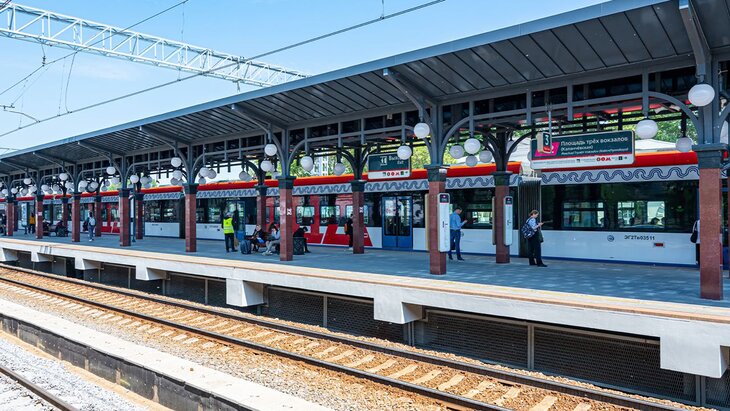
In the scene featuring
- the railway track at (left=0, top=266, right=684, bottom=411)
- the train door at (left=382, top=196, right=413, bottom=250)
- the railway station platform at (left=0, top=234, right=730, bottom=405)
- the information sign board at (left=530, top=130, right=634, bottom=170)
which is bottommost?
the railway track at (left=0, top=266, right=684, bottom=411)

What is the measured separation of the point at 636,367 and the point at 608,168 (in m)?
7.99

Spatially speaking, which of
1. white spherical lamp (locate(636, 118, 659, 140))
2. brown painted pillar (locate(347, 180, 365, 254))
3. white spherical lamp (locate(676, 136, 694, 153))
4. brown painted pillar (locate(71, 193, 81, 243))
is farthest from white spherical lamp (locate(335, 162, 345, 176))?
brown painted pillar (locate(71, 193, 81, 243))

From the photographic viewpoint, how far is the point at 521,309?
764cm

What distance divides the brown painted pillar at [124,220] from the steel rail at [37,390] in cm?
1395

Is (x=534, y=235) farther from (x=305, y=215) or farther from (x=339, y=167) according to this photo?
(x=305, y=215)

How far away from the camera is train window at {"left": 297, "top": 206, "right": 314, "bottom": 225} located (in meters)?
22.1

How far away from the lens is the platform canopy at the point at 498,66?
7.71m

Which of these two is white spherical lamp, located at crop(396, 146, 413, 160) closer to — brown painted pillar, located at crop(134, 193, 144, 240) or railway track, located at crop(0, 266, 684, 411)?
railway track, located at crop(0, 266, 684, 411)

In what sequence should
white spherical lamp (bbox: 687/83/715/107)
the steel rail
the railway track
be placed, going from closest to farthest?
the steel rail, the railway track, white spherical lamp (bbox: 687/83/715/107)

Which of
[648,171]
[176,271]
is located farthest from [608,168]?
[176,271]

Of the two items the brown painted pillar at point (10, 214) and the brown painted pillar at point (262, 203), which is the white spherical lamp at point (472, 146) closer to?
the brown painted pillar at point (262, 203)

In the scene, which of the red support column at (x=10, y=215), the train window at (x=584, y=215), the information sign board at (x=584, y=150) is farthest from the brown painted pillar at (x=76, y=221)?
the information sign board at (x=584, y=150)

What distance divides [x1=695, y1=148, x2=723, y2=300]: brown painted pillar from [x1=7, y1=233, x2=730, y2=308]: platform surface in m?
0.26

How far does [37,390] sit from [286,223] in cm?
846
